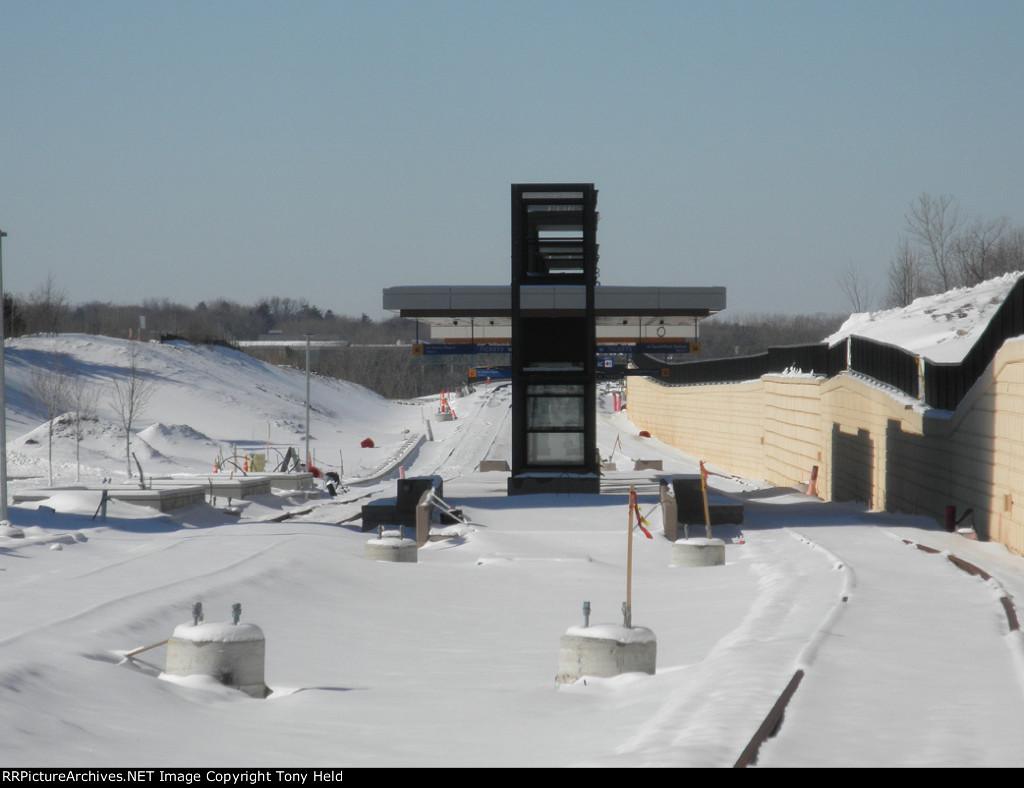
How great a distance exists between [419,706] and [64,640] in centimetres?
350

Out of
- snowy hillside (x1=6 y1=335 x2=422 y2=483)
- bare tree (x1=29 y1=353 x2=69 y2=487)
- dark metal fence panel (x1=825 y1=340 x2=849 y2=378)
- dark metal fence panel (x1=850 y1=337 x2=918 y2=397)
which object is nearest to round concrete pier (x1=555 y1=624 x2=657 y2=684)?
dark metal fence panel (x1=850 y1=337 x2=918 y2=397)

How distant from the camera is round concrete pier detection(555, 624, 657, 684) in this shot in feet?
36.8

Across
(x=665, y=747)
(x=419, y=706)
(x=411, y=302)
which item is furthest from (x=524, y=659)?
(x=411, y=302)

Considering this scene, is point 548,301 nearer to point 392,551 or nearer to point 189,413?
point 392,551

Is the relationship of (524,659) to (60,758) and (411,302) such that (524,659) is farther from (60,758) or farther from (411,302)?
(411,302)

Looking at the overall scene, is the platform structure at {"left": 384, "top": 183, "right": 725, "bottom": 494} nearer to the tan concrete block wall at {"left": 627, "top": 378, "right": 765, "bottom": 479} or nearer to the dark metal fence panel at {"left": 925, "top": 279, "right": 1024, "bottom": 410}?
the dark metal fence panel at {"left": 925, "top": 279, "right": 1024, "bottom": 410}

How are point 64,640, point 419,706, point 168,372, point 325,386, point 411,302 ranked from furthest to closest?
1. point 325,386
2. point 168,372
3. point 411,302
4. point 64,640
5. point 419,706

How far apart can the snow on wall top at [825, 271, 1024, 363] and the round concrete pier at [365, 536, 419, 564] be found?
2294cm

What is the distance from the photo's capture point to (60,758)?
8047 millimetres

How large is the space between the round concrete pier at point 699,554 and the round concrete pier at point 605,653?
9.56 meters

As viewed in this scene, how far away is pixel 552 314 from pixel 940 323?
2528 centimetres

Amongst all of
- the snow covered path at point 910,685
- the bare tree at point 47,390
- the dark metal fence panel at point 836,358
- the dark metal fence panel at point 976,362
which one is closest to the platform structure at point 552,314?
the dark metal fence panel at point 836,358

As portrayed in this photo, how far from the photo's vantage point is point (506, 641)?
14.9m

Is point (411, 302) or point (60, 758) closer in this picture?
point (60, 758)
